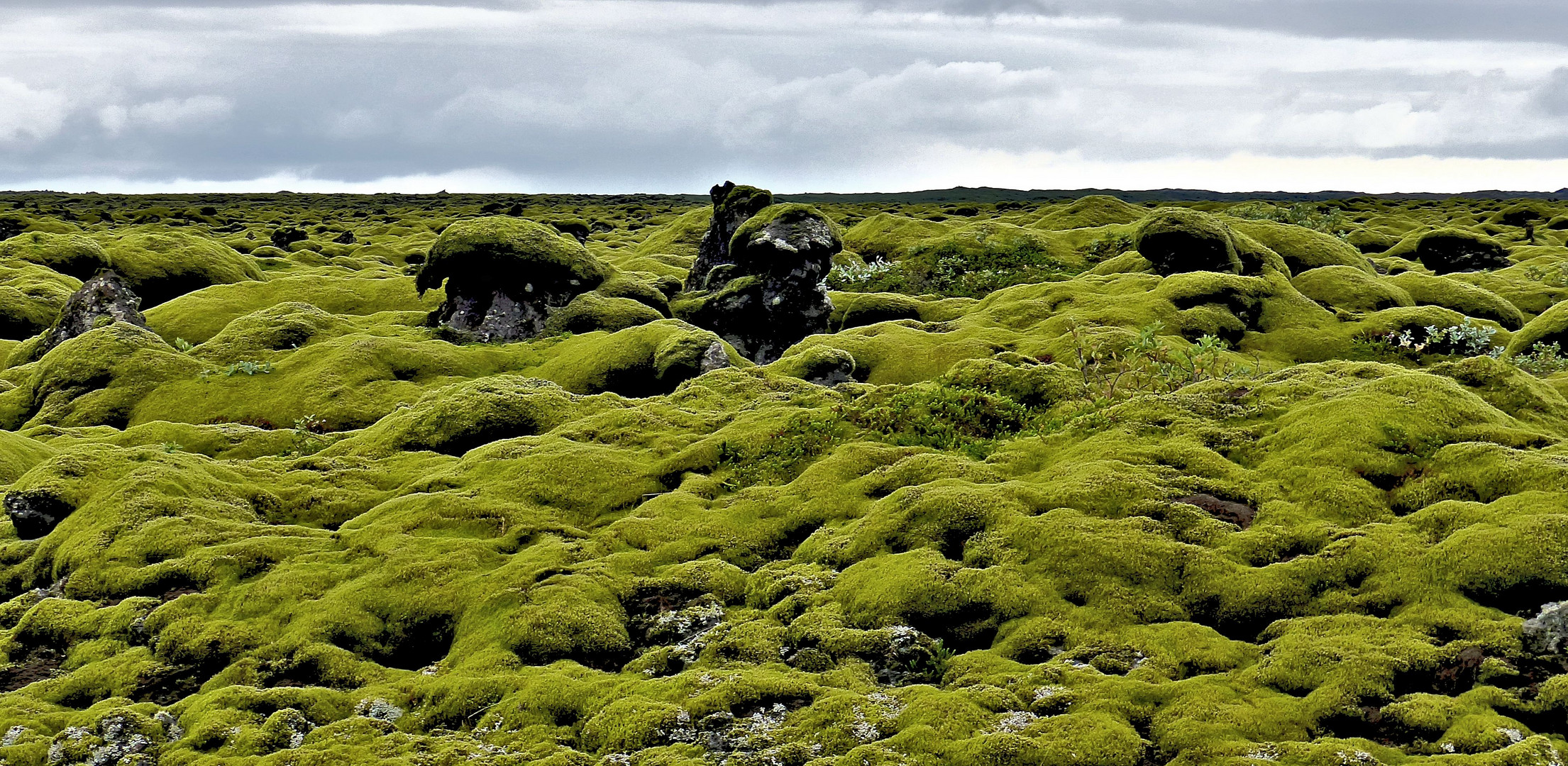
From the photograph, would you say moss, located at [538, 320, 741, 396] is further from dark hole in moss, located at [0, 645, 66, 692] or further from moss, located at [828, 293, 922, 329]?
dark hole in moss, located at [0, 645, 66, 692]

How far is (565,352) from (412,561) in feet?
69.3

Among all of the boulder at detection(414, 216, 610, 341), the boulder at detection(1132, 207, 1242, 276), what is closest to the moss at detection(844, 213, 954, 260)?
the boulder at detection(1132, 207, 1242, 276)

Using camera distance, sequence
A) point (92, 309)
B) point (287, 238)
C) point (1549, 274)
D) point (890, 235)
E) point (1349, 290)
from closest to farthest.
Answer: point (92, 309), point (1349, 290), point (1549, 274), point (890, 235), point (287, 238)

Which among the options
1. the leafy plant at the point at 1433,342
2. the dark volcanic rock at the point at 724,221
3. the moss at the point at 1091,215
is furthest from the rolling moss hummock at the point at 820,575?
the moss at the point at 1091,215

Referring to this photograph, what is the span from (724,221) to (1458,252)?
48.2 metres

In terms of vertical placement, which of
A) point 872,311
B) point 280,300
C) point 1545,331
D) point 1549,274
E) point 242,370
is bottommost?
point 242,370

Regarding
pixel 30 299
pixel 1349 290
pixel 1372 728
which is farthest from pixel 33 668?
pixel 1349 290

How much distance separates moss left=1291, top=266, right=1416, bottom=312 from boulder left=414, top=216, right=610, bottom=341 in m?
32.1

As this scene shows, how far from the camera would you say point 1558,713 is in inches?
418

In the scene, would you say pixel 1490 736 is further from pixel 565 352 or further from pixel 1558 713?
pixel 565 352

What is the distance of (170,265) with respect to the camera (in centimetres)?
5697

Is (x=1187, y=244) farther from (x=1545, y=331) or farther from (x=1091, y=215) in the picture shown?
(x=1091, y=215)

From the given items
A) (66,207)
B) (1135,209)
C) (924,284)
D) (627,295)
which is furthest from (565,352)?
(66,207)

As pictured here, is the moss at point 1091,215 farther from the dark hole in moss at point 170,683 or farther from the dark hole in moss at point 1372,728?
the dark hole in moss at point 170,683
